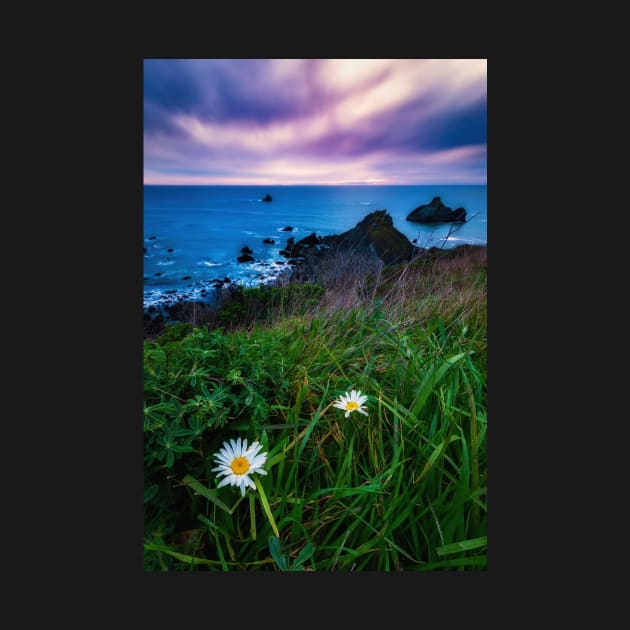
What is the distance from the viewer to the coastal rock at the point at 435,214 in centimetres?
244

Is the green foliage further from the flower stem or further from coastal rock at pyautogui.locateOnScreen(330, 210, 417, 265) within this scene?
the flower stem

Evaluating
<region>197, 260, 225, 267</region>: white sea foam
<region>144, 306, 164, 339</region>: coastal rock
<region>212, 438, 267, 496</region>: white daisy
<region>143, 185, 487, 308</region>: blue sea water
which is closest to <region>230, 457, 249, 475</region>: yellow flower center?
<region>212, 438, 267, 496</region>: white daisy

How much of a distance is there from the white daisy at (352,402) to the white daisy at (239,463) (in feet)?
1.43

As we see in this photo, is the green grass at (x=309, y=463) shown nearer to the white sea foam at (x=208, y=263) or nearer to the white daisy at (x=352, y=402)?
the white daisy at (x=352, y=402)

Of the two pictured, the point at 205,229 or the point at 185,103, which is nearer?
the point at 185,103

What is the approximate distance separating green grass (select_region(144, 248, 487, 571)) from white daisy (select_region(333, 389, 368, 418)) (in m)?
0.06

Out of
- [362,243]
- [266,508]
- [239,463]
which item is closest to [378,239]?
[362,243]

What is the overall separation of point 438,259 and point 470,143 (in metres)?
0.66

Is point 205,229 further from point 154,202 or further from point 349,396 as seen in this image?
point 349,396

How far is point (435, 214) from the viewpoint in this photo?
8.28 feet

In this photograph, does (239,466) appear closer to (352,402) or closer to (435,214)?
(352,402)

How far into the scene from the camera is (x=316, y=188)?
256 centimetres

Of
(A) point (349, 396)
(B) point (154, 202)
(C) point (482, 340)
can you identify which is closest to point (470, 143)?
(C) point (482, 340)

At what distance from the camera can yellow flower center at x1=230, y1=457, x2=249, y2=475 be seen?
6.49ft
